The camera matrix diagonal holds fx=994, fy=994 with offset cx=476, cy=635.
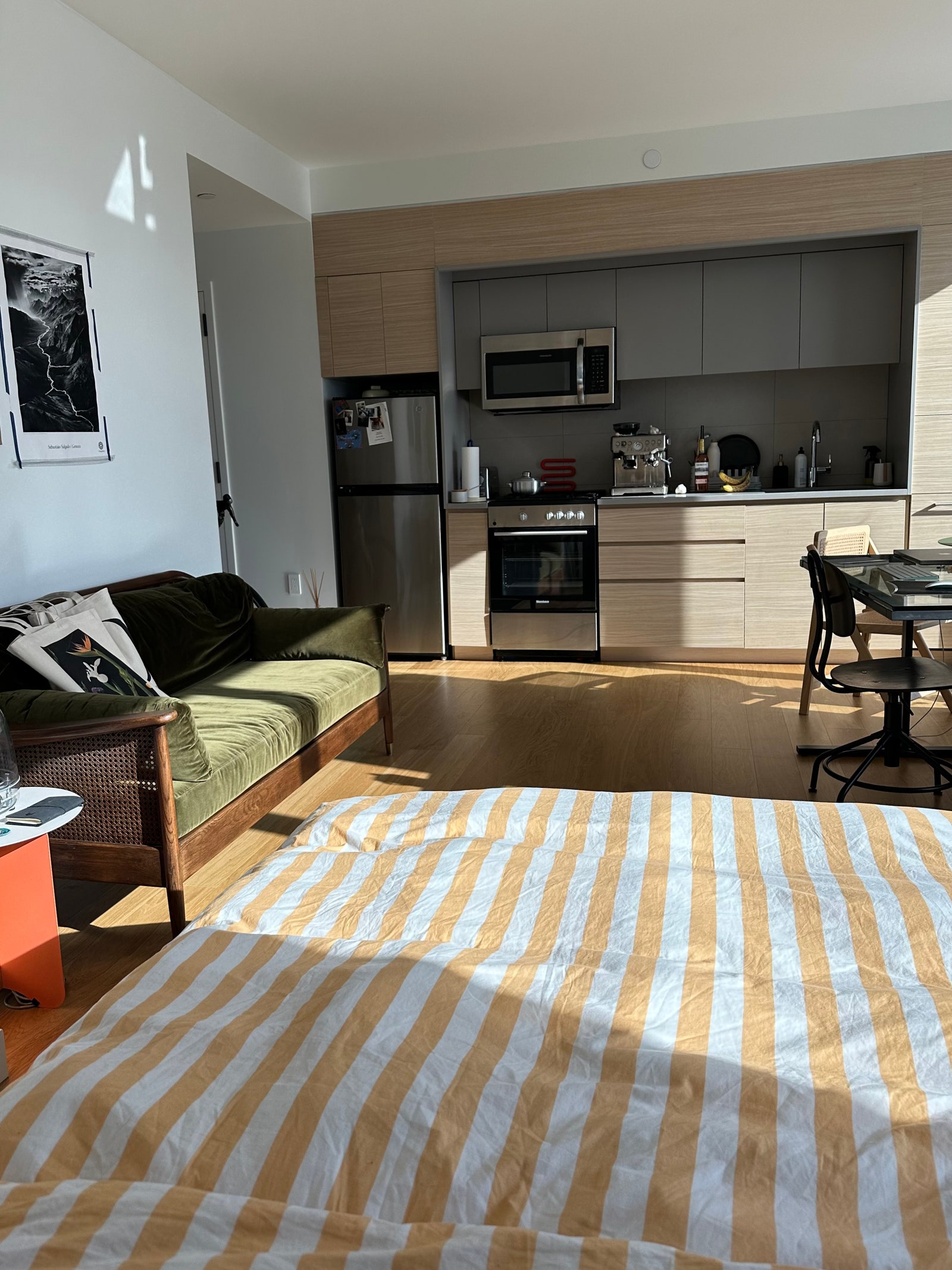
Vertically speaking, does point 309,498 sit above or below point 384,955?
above

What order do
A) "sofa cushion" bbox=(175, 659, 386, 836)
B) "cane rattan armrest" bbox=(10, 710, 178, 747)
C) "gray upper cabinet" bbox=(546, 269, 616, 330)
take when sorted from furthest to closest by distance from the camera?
"gray upper cabinet" bbox=(546, 269, 616, 330) → "sofa cushion" bbox=(175, 659, 386, 836) → "cane rattan armrest" bbox=(10, 710, 178, 747)

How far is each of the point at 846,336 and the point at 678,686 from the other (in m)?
2.19

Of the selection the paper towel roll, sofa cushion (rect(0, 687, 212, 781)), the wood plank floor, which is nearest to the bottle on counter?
the wood plank floor

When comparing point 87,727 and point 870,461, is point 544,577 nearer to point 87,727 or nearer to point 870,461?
point 870,461

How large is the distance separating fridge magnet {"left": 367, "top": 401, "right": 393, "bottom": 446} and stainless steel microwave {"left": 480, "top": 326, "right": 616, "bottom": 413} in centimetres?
60

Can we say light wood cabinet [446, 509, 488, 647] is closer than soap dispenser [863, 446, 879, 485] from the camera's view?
No

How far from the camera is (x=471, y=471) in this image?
5973mm

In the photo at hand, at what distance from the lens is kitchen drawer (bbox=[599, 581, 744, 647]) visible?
5.61m

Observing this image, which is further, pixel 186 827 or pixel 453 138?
pixel 453 138

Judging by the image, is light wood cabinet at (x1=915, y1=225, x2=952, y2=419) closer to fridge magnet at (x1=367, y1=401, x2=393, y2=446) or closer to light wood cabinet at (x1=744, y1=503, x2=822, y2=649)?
light wood cabinet at (x1=744, y1=503, x2=822, y2=649)

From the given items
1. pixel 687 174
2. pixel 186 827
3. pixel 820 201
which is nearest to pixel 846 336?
pixel 820 201

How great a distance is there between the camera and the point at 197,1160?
0.94 metres

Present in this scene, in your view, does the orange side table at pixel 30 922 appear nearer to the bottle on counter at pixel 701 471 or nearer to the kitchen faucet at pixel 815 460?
the bottle on counter at pixel 701 471

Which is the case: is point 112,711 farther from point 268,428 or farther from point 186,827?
point 268,428
